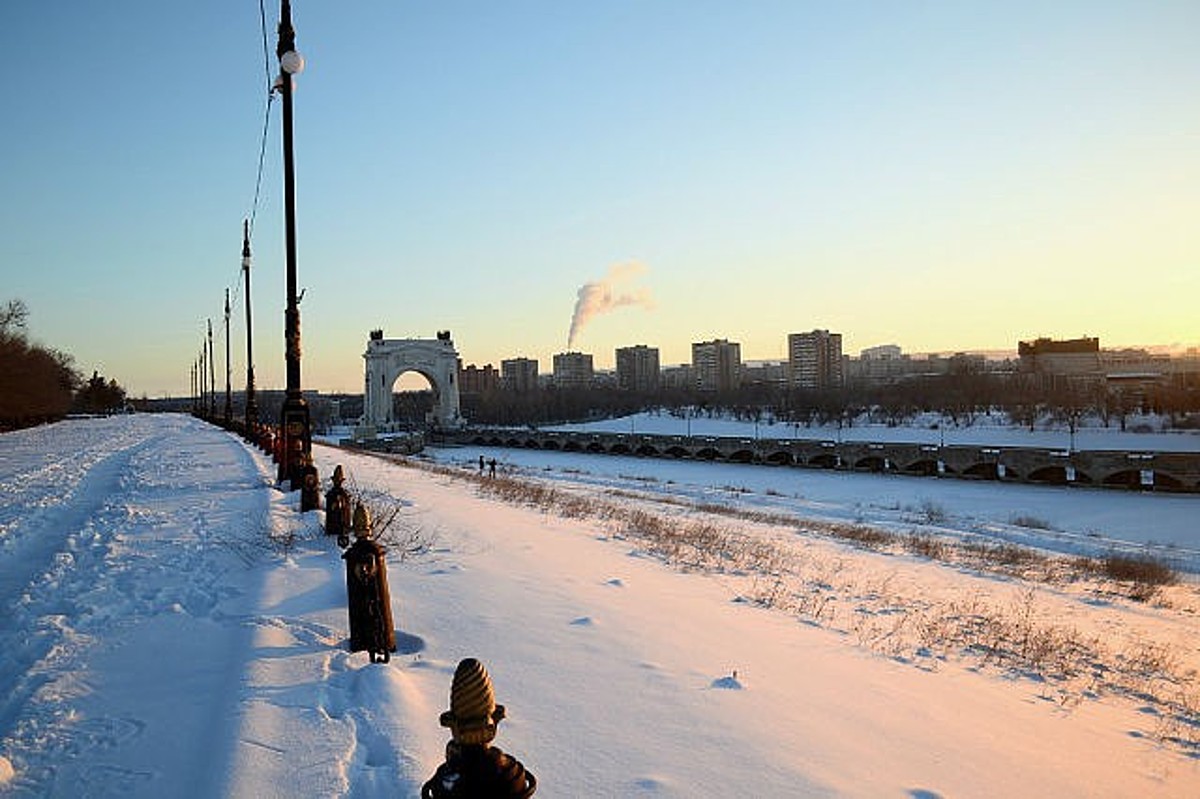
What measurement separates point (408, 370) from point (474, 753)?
337 feet

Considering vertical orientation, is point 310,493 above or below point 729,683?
above

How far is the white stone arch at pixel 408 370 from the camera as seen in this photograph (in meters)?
98.8

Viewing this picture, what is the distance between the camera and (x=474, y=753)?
2264 mm

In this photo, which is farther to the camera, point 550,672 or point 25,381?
point 25,381

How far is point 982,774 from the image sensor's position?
13.6ft

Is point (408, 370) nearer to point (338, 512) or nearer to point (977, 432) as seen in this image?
point (977, 432)

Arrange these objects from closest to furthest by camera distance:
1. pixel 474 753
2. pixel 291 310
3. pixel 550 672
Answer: pixel 474 753 < pixel 550 672 < pixel 291 310

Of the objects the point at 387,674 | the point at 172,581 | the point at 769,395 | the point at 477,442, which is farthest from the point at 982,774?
the point at 769,395

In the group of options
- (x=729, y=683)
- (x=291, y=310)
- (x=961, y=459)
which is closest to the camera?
(x=729, y=683)

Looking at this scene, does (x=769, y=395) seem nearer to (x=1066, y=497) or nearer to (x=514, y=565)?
(x=1066, y=497)

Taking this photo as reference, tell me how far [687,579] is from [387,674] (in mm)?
5716

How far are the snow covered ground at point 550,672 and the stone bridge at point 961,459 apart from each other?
114 feet

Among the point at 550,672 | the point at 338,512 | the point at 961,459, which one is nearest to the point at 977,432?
the point at 961,459

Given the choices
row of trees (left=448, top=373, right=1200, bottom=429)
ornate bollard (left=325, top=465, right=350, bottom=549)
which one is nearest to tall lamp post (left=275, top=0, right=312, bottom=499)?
ornate bollard (left=325, top=465, right=350, bottom=549)
